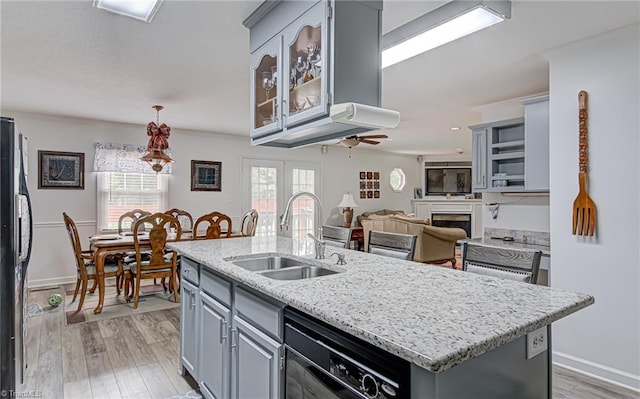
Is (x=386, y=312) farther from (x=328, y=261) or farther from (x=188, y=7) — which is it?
(x=188, y=7)

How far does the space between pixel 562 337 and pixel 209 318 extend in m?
2.52

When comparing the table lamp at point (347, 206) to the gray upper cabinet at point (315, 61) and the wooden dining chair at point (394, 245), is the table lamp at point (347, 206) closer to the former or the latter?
the wooden dining chair at point (394, 245)

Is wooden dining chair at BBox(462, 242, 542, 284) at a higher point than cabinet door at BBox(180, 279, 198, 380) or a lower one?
higher

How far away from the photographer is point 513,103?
4156 millimetres

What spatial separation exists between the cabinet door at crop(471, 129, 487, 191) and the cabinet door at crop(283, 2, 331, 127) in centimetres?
272

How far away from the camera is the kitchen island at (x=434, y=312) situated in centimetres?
93

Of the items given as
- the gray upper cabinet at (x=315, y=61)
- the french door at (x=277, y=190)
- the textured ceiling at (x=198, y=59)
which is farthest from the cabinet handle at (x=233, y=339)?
the french door at (x=277, y=190)

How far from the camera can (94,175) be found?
17.7 feet

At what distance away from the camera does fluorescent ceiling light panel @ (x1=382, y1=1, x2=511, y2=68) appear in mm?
2104

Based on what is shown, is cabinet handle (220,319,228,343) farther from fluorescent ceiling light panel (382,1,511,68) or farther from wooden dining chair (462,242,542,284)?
fluorescent ceiling light panel (382,1,511,68)

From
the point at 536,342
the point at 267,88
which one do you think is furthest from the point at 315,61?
the point at 536,342

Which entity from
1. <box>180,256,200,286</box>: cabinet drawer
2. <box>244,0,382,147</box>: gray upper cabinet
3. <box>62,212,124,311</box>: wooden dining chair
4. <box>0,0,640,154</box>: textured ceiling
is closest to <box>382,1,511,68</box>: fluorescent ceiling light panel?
<box>0,0,640,154</box>: textured ceiling

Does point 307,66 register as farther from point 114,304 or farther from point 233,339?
point 114,304

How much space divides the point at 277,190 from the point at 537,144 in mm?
4730
